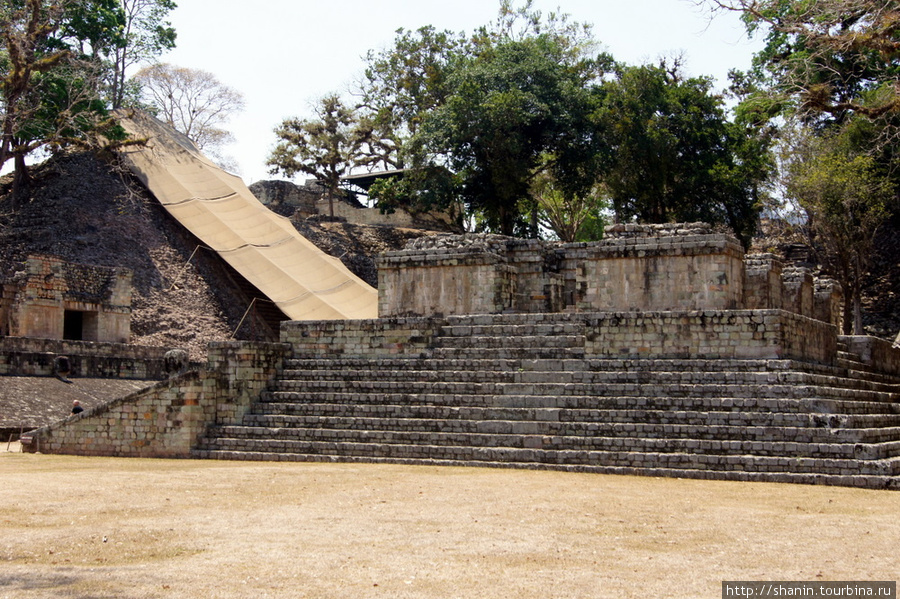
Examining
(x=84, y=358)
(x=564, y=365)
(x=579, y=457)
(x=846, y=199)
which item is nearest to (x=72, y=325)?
(x=84, y=358)

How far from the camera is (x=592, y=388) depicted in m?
13.6

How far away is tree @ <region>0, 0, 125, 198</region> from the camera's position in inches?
776

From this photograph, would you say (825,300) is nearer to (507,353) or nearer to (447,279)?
(447,279)

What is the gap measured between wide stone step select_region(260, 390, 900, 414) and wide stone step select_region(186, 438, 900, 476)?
886 mm

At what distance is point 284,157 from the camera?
35.9 meters

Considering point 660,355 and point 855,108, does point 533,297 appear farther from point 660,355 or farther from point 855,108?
point 855,108

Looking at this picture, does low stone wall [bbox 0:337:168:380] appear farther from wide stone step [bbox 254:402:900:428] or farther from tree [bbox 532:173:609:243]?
tree [bbox 532:173:609:243]

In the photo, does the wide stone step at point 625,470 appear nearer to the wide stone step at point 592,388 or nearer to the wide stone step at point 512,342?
the wide stone step at point 592,388

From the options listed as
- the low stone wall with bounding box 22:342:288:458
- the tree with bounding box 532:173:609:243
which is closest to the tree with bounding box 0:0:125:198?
the low stone wall with bounding box 22:342:288:458

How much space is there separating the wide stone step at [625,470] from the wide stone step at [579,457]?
0.28 ft

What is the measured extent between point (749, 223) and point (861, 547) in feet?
77.9

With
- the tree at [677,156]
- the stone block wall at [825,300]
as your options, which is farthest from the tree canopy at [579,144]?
the stone block wall at [825,300]

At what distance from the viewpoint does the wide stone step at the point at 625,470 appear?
10961mm

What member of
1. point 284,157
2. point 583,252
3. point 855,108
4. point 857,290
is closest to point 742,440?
point 855,108
